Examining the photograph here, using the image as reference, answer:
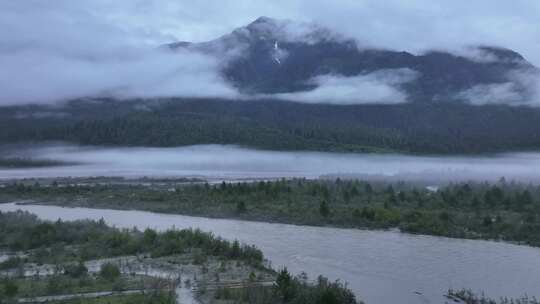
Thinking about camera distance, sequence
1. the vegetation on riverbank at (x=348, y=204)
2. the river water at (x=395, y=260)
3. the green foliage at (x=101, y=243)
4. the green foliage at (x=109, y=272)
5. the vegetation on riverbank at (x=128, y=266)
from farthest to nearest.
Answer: the vegetation on riverbank at (x=348, y=204)
the green foliage at (x=101, y=243)
the river water at (x=395, y=260)
the green foliage at (x=109, y=272)
the vegetation on riverbank at (x=128, y=266)

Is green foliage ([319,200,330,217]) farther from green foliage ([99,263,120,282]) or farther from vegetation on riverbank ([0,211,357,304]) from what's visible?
green foliage ([99,263,120,282])

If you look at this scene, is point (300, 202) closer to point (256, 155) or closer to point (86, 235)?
point (86, 235)

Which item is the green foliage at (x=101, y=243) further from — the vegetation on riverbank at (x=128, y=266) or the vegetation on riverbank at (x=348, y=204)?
the vegetation on riverbank at (x=348, y=204)

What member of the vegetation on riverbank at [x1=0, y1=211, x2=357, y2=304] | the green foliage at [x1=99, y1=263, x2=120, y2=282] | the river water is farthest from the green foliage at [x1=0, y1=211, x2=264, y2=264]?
the river water

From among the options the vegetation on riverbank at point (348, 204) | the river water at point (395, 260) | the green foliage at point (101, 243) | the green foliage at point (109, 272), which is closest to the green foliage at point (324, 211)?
the vegetation on riverbank at point (348, 204)

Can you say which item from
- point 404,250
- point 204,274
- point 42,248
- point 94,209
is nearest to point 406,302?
point 204,274

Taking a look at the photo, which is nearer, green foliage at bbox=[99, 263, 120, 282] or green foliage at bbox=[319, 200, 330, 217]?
green foliage at bbox=[99, 263, 120, 282]

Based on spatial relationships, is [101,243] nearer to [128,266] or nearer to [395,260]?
[128,266]
